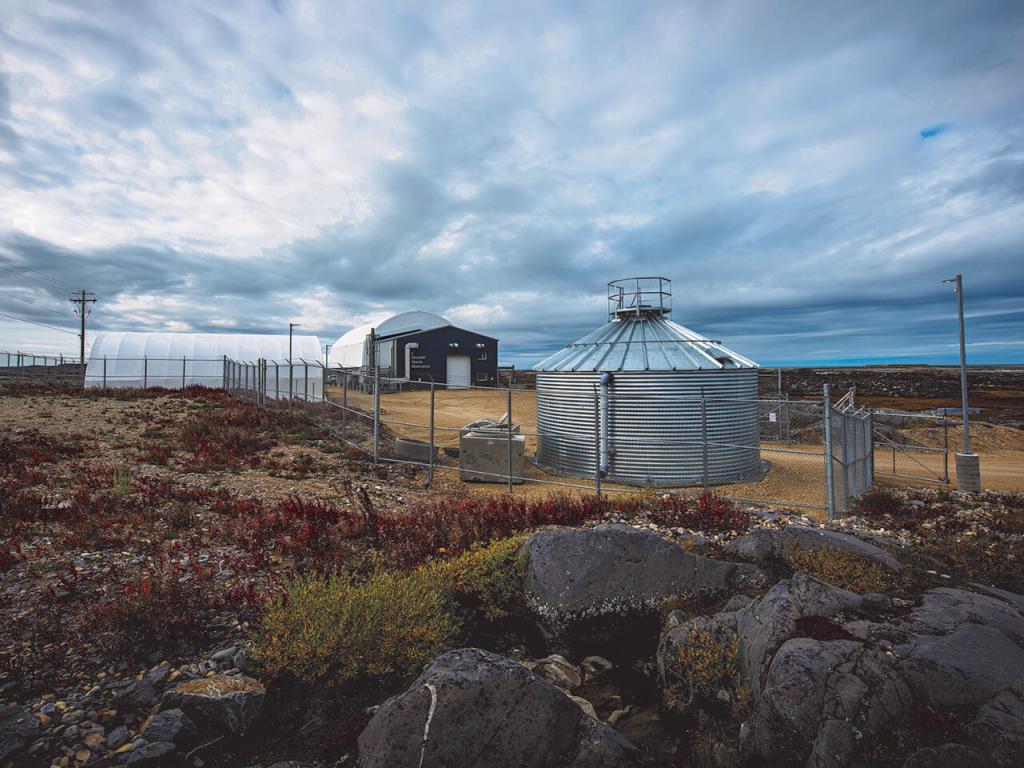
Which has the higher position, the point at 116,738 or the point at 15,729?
the point at 15,729

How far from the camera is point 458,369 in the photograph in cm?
4941

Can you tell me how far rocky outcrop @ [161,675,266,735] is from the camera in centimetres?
409

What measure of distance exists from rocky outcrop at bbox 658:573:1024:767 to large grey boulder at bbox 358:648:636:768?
42.5 inches

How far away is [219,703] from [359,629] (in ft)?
3.76

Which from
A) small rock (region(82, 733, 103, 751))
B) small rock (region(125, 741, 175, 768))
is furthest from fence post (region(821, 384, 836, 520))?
small rock (region(82, 733, 103, 751))

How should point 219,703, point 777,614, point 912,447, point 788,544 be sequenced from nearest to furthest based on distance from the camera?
point 219,703, point 777,614, point 788,544, point 912,447

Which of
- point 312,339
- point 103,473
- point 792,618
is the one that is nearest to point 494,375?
point 312,339

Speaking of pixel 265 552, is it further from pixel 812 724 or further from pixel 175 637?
pixel 812 724

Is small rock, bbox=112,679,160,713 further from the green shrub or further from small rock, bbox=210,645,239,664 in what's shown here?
the green shrub

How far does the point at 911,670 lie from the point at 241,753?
14.5 ft

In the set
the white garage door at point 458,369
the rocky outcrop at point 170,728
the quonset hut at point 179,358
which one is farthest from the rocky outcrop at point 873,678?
the white garage door at point 458,369

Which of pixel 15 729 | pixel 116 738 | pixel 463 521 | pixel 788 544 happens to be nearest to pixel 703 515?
pixel 788 544

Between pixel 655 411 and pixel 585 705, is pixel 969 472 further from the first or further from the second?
pixel 585 705

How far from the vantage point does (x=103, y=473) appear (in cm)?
1187
